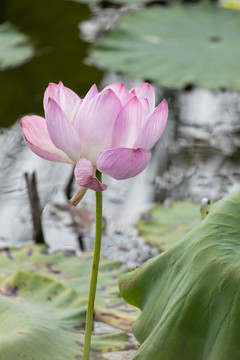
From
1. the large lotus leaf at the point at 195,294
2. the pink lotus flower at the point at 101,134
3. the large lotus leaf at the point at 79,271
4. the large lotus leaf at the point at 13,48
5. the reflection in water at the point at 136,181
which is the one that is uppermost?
the pink lotus flower at the point at 101,134

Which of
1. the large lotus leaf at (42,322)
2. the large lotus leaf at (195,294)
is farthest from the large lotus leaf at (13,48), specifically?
the large lotus leaf at (195,294)

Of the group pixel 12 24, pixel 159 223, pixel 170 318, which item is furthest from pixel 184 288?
pixel 12 24

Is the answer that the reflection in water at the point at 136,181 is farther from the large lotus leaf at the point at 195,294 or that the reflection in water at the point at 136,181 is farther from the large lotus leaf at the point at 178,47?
the large lotus leaf at the point at 195,294

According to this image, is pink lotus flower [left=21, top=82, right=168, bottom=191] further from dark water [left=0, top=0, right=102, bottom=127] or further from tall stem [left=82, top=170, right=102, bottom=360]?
dark water [left=0, top=0, right=102, bottom=127]

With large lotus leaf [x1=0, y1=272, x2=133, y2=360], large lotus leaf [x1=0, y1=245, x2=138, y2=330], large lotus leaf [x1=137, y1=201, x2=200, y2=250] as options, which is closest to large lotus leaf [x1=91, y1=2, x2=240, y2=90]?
large lotus leaf [x1=137, y1=201, x2=200, y2=250]

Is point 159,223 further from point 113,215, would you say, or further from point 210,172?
point 210,172

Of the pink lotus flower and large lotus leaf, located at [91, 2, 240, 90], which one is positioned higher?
the pink lotus flower
